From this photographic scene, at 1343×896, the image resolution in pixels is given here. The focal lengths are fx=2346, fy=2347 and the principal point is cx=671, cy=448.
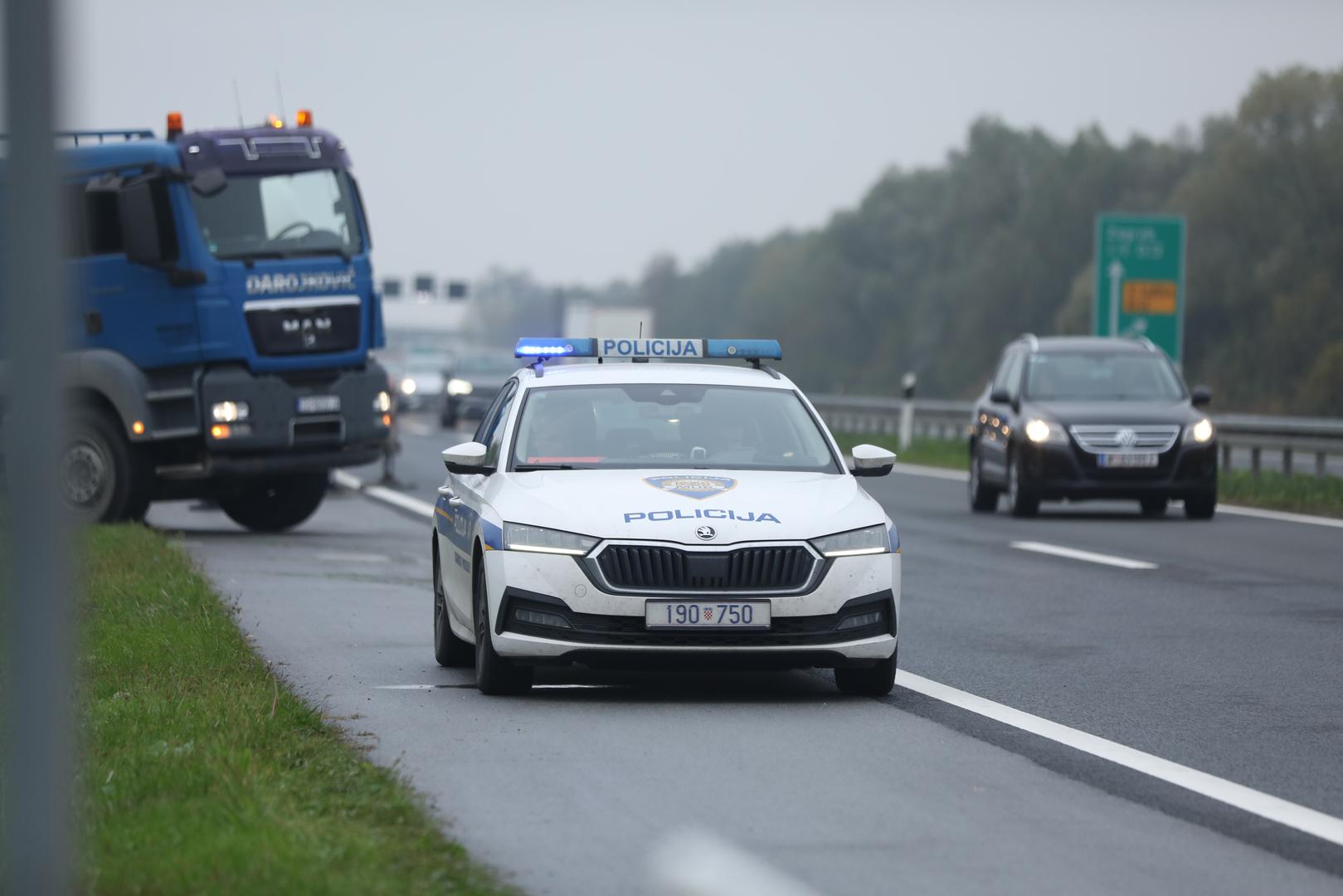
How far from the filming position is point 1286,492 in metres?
26.5

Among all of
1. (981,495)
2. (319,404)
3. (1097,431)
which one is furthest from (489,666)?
(981,495)

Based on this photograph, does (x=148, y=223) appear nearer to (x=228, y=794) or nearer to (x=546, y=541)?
(x=546, y=541)

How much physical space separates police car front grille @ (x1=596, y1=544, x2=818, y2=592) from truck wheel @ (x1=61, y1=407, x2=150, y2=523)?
11.5 meters

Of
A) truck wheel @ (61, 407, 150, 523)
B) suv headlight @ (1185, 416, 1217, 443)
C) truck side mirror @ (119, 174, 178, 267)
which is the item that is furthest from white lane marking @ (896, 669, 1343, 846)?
suv headlight @ (1185, 416, 1217, 443)

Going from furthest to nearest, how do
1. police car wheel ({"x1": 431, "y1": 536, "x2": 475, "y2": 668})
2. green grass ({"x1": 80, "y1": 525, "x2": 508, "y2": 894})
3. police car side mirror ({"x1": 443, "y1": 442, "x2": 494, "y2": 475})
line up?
1. police car wheel ({"x1": 431, "y1": 536, "x2": 475, "y2": 668})
2. police car side mirror ({"x1": 443, "y1": 442, "x2": 494, "y2": 475})
3. green grass ({"x1": 80, "y1": 525, "x2": 508, "y2": 894})

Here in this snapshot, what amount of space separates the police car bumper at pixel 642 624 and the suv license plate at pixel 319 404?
11186mm

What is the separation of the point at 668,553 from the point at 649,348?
2.34 meters

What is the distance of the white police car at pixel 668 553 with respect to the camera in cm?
952

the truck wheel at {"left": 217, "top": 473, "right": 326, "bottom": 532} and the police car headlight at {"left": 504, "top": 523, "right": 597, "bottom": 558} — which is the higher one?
the police car headlight at {"left": 504, "top": 523, "right": 597, "bottom": 558}

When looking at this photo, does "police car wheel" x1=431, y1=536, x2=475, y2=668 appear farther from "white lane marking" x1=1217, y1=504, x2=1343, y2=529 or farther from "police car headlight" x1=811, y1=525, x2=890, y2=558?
"white lane marking" x1=1217, y1=504, x2=1343, y2=529

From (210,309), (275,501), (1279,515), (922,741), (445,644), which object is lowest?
(1279,515)

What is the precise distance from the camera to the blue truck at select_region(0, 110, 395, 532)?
65.0ft

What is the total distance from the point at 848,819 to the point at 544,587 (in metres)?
2.76

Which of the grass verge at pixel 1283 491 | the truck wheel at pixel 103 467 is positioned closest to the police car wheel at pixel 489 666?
the truck wheel at pixel 103 467
